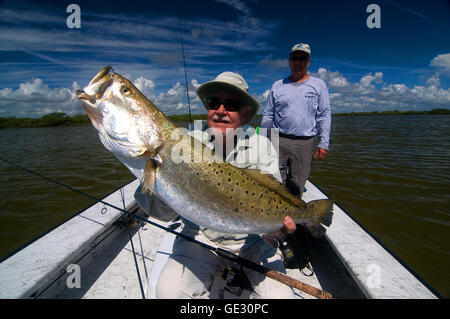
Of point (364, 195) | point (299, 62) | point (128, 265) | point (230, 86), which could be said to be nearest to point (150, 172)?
point (230, 86)

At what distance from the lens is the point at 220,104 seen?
2.77 metres

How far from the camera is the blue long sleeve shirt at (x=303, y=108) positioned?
15.2ft

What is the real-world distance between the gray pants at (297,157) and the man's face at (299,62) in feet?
5.10

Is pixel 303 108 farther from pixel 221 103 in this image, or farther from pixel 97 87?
pixel 97 87

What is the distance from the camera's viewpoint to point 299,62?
463cm

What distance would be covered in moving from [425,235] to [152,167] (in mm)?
7374

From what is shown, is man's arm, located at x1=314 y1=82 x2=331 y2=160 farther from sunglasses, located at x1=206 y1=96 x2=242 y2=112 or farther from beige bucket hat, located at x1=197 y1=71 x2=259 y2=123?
sunglasses, located at x1=206 y1=96 x2=242 y2=112

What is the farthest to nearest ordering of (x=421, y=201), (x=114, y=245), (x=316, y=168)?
1. (x=316, y=168)
2. (x=421, y=201)
3. (x=114, y=245)

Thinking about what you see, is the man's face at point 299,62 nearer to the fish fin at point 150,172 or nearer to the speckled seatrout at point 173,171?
the speckled seatrout at point 173,171

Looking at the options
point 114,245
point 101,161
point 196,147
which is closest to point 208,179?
point 196,147

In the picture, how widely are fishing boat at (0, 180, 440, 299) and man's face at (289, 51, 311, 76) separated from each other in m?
3.14

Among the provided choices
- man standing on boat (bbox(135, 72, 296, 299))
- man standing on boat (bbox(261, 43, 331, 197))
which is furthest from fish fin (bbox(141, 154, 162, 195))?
man standing on boat (bbox(261, 43, 331, 197))

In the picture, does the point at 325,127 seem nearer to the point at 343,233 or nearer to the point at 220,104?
the point at 343,233

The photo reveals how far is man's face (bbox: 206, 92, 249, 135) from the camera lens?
274 cm
